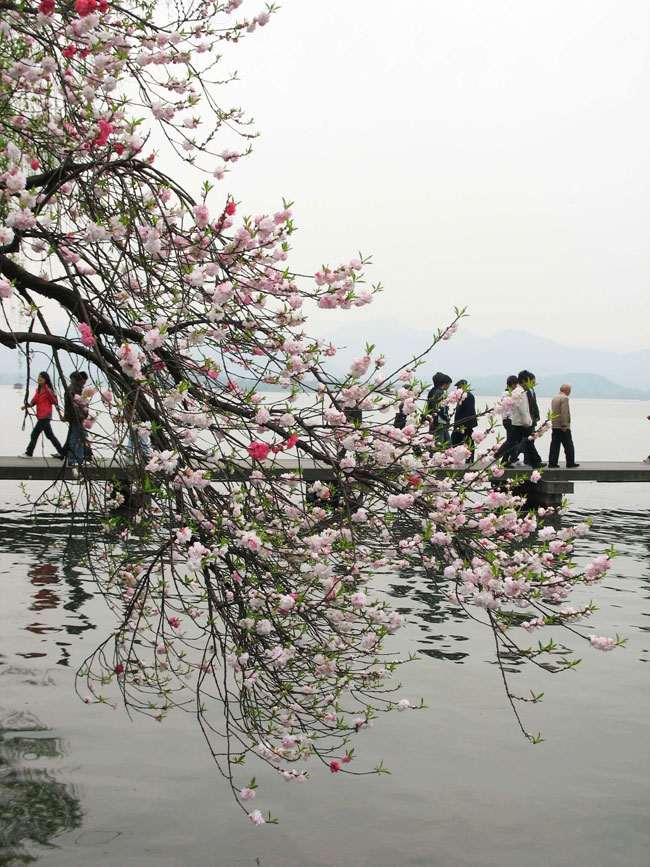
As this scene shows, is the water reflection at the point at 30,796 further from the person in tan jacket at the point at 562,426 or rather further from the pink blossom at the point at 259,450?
the person in tan jacket at the point at 562,426

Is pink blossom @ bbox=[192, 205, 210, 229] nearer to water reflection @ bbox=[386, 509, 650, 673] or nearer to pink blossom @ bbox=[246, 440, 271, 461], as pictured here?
pink blossom @ bbox=[246, 440, 271, 461]

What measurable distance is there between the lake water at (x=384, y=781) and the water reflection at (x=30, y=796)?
2 centimetres

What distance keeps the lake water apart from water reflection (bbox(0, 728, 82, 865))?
2 centimetres

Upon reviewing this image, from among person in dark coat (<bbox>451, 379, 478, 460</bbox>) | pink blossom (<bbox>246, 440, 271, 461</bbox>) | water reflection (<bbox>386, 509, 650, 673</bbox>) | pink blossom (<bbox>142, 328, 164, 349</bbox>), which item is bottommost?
water reflection (<bbox>386, 509, 650, 673</bbox>)

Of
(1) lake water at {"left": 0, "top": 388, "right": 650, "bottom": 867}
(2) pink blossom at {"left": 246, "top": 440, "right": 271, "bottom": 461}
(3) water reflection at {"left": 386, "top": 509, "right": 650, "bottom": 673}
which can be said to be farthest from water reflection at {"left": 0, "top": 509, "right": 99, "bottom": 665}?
(3) water reflection at {"left": 386, "top": 509, "right": 650, "bottom": 673}

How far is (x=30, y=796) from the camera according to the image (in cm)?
825

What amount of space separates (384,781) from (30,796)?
290cm

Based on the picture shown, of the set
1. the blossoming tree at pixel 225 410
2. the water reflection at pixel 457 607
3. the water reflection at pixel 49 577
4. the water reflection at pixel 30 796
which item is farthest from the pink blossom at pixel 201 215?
the water reflection at pixel 30 796

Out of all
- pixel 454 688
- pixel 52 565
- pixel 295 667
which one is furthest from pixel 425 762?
pixel 52 565

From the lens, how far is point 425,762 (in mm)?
9344

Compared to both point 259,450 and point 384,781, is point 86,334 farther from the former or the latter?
point 384,781

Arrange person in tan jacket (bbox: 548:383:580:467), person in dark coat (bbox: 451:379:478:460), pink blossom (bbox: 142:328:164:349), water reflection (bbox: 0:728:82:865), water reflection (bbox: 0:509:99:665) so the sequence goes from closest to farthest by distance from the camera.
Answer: pink blossom (bbox: 142:328:164:349) → person in dark coat (bbox: 451:379:478:460) → water reflection (bbox: 0:728:82:865) → water reflection (bbox: 0:509:99:665) → person in tan jacket (bbox: 548:383:580:467)

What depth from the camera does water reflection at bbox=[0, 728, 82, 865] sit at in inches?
297

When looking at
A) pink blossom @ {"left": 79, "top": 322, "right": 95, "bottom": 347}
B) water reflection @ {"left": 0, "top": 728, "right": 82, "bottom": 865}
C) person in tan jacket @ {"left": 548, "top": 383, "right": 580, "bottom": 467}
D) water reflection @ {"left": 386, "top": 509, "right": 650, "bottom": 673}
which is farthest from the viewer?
person in tan jacket @ {"left": 548, "top": 383, "right": 580, "bottom": 467}
